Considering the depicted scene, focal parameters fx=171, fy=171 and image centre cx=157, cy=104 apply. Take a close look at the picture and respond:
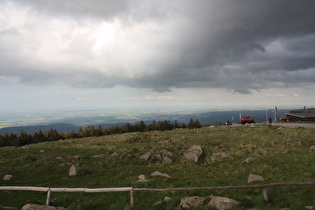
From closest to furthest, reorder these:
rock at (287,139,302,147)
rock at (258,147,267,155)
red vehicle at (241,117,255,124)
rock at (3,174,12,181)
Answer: rock at (3,174,12,181) → rock at (258,147,267,155) → rock at (287,139,302,147) → red vehicle at (241,117,255,124)

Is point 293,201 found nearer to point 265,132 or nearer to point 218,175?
point 218,175

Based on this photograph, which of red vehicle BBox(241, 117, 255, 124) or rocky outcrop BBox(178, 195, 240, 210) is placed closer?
rocky outcrop BBox(178, 195, 240, 210)

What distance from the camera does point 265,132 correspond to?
36.3m

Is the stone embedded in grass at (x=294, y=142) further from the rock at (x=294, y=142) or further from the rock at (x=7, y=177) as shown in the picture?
the rock at (x=7, y=177)

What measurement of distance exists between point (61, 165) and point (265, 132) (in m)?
38.2

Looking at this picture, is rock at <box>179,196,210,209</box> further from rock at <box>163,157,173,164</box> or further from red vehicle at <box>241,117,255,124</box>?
red vehicle at <box>241,117,255,124</box>

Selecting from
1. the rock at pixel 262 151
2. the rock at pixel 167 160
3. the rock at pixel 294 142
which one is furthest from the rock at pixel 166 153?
the rock at pixel 294 142

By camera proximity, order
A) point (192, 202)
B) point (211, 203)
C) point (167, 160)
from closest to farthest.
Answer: point (211, 203), point (192, 202), point (167, 160)

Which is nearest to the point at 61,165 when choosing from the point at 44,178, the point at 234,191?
the point at 44,178

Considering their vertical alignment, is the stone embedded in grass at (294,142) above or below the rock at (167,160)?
above

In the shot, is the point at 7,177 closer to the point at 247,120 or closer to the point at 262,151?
the point at 262,151

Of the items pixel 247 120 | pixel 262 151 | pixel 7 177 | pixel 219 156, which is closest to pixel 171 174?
pixel 219 156

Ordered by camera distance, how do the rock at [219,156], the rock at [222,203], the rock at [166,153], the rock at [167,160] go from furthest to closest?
the rock at [166,153], the rock at [167,160], the rock at [219,156], the rock at [222,203]

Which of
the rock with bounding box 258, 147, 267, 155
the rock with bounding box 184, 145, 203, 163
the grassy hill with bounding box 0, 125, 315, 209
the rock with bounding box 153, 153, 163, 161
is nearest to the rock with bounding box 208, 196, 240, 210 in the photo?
the grassy hill with bounding box 0, 125, 315, 209
